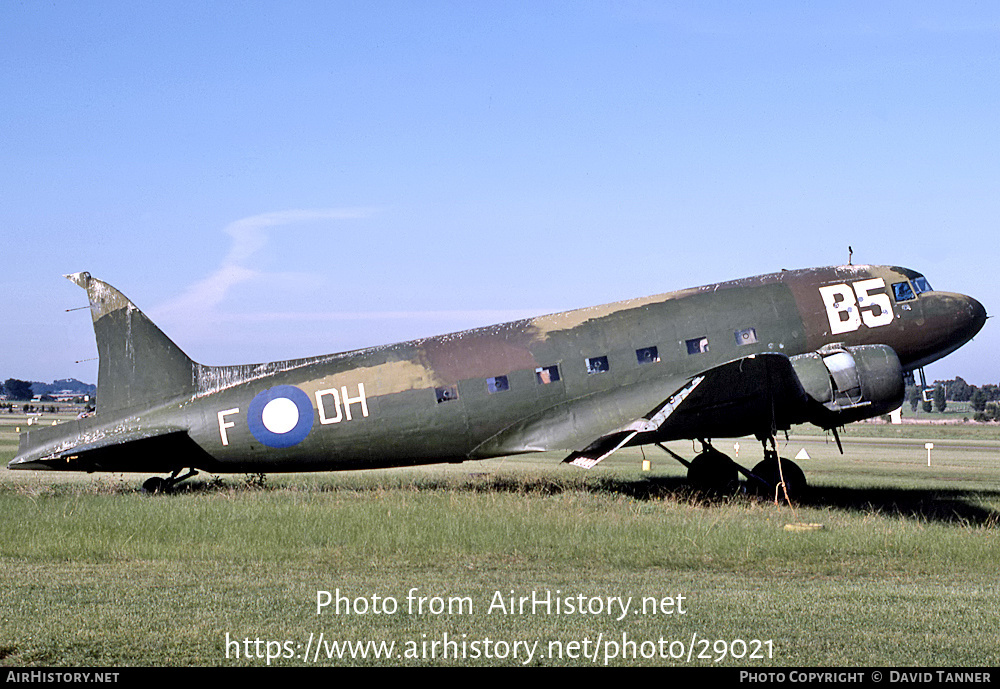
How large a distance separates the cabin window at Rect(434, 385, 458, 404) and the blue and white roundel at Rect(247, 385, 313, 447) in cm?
297

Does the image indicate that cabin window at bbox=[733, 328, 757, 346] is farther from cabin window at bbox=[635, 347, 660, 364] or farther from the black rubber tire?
the black rubber tire

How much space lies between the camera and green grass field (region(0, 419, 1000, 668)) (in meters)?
9.08

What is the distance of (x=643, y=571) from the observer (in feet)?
45.8

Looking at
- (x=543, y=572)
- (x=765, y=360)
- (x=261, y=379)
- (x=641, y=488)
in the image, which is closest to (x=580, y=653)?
(x=543, y=572)

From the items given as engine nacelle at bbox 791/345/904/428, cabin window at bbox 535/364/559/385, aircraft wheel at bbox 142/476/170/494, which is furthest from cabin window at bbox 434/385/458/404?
engine nacelle at bbox 791/345/904/428

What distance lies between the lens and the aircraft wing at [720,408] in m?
19.1

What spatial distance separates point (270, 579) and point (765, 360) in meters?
10.5

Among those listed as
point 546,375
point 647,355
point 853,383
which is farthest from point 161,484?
point 853,383

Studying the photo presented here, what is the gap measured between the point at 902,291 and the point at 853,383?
3.85 m

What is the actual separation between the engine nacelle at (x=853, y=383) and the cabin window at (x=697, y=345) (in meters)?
2.12

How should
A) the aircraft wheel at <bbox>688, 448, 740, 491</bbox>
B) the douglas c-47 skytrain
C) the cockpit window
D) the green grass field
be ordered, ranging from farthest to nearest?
the aircraft wheel at <bbox>688, 448, 740, 491</bbox>, the cockpit window, the douglas c-47 skytrain, the green grass field

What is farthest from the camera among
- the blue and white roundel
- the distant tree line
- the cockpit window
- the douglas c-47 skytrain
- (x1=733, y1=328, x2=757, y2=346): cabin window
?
the distant tree line

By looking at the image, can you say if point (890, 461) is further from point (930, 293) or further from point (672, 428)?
point (672, 428)

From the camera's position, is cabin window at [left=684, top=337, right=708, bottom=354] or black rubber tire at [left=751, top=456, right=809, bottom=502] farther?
black rubber tire at [left=751, top=456, right=809, bottom=502]
